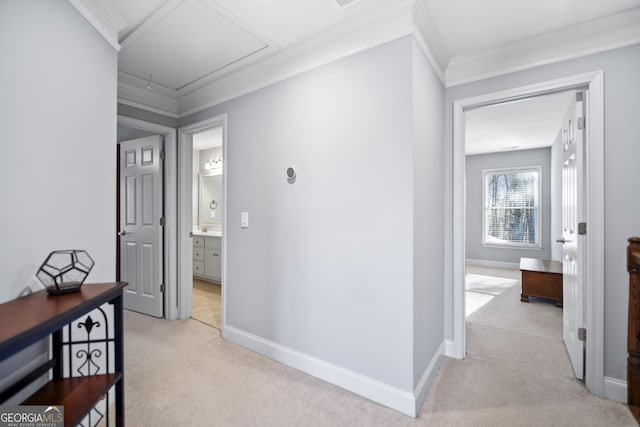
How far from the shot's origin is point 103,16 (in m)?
1.80

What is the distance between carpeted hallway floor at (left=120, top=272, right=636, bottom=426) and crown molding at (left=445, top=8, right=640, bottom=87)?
7.26 feet

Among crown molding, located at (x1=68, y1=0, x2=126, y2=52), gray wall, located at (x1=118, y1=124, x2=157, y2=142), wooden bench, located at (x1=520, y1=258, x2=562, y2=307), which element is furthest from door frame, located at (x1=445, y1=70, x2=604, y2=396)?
gray wall, located at (x1=118, y1=124, x2=157, y2=142)

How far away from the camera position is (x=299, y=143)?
2.28 meters

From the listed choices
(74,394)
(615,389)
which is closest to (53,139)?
(74,394)

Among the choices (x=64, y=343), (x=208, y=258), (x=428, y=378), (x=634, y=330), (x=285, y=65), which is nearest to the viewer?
(x=64, y=343)

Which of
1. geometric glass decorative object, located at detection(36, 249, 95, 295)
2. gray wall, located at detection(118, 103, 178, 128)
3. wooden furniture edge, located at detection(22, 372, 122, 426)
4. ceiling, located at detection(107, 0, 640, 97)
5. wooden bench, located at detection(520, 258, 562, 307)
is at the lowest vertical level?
wooden bench, located at detection(520, 258, 562, 307)

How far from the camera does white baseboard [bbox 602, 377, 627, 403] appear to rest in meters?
1.89

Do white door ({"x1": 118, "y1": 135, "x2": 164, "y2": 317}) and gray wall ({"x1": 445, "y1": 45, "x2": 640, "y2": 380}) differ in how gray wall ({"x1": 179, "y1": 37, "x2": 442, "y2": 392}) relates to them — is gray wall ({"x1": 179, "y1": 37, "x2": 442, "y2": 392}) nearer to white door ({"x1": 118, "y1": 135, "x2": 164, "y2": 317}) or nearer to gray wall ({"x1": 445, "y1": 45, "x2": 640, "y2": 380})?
gray wall ({"x1": 445, "y1": 45, "x2": 640, "y2": 380})

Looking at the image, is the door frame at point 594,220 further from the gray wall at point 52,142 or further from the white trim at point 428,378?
the gray wall at point 52,142

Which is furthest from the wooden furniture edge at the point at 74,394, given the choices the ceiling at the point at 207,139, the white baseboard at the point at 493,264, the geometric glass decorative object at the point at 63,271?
the white baseboard at the point at 493,264

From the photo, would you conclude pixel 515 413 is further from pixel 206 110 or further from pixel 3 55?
pixel 206 110

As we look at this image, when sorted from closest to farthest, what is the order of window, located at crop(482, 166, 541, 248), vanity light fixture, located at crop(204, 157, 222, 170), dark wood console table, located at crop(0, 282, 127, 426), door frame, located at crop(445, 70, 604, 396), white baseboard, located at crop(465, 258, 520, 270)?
dark wood console table, located at crop(0, 282, 127, 426), door frame, located at crop(445, 70, 604, 396), vanity light fixture, located at crop(204, 157, 222, 170), window, located at crop(482, 166, 541, 248), white baseboard, located at crop(465, 258, 520, 270)

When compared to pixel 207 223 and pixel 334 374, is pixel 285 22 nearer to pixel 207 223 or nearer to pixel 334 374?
pixel 334 374

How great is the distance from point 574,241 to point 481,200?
489cm
